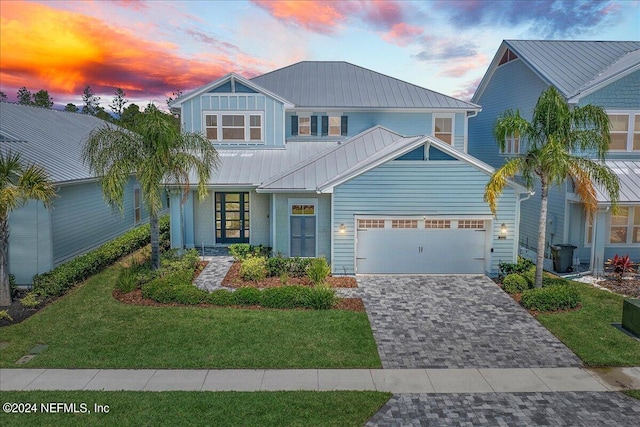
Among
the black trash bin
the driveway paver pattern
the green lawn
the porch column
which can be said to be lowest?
the driveway paver pattern

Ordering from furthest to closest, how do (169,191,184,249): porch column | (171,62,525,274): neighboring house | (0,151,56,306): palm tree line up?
(169,191,184,249): porch column
(171,62,525,274): neighboring house
(0,151,56,306): palm tree

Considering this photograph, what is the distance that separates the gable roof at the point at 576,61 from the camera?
66.2 ft

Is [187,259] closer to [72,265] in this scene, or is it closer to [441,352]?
[72,265]

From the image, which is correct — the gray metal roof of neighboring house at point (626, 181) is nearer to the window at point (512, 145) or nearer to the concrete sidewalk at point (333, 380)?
the window at point (512, 145)

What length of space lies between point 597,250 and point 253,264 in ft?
42.5

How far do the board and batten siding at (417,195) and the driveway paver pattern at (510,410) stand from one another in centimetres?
910

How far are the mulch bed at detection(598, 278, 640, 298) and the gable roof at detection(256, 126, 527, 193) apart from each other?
14.6 feet

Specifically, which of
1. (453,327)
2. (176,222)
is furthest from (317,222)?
(453,327)

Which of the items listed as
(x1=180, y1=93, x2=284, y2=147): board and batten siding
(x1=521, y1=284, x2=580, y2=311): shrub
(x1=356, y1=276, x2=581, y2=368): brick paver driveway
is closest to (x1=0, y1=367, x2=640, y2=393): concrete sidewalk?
(x1=356, y1=276, x2=581, y2=368): brick paver driveway

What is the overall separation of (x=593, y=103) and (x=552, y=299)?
384 inches

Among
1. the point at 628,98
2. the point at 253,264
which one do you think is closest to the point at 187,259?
the point at 253,264

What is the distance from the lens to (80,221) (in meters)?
20.1

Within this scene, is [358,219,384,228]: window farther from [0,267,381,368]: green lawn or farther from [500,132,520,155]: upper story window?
[500,132,520,155]: upper story window

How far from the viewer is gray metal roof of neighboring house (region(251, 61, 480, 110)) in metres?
25.7
